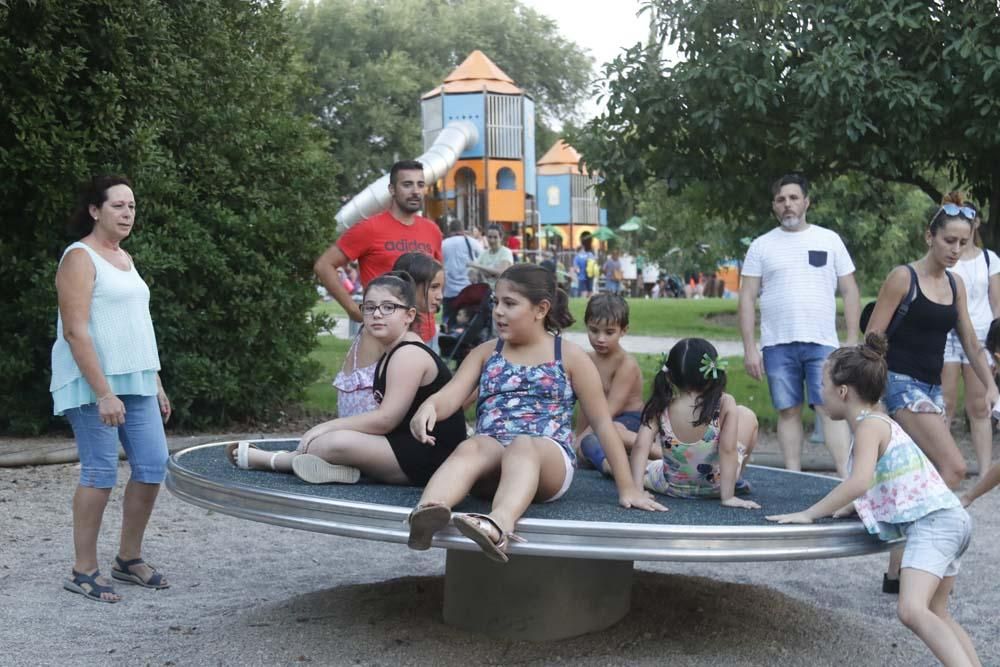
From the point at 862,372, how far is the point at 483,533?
61.5 inches

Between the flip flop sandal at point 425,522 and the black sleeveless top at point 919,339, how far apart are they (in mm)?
3036

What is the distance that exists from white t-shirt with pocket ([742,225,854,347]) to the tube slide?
15369 millimetres

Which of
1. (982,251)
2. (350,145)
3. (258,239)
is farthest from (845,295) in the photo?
(350,145)

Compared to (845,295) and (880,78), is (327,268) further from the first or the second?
(880,78)

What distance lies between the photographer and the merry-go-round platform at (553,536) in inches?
169

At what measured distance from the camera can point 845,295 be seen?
7.47m

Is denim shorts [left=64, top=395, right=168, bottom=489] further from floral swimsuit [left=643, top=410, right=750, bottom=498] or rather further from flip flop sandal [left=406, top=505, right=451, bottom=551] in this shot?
floral swimsuit [left=643, top=410, right=750, bottom=498]

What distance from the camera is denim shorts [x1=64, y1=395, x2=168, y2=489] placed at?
5652mm

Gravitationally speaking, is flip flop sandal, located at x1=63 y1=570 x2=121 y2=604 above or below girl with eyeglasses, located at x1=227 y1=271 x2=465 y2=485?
below

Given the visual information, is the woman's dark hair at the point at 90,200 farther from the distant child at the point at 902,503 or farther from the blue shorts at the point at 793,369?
the blue shorts at the point at 793,369

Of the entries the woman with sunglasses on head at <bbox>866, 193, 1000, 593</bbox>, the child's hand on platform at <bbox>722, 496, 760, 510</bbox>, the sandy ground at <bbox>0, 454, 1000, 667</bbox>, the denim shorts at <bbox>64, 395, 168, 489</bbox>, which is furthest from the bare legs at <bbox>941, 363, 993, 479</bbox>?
the denim shorts at <bbox>64, 395, 168, 489</bbox>

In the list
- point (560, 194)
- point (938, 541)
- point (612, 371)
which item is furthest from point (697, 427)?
point (560, 194)

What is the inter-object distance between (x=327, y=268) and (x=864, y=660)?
4.03m

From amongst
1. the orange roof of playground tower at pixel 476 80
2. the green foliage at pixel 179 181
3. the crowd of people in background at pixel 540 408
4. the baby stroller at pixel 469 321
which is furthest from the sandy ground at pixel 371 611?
the orange roof of playground tower at pixel 476 80
